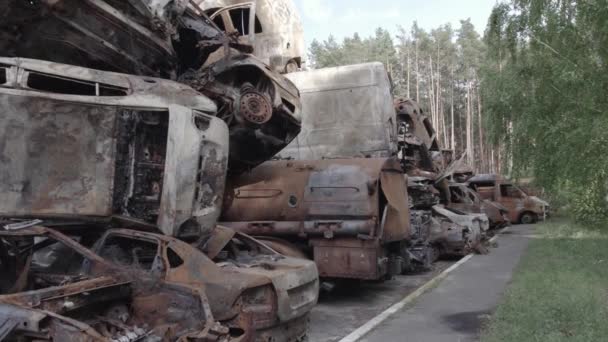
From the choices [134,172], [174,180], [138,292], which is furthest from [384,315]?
[138,292]

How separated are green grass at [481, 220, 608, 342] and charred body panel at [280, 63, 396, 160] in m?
3.95


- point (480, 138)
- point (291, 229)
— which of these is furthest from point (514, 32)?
point (480, 138)

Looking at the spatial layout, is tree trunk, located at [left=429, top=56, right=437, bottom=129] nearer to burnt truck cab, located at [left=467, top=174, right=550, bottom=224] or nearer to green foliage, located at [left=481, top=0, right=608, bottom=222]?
burnt truck cab, located at [left=467, top=174, right=550, bottom=224]

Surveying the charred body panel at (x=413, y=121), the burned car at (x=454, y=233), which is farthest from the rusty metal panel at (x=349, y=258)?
the charred body panel at (x=413, y=121)

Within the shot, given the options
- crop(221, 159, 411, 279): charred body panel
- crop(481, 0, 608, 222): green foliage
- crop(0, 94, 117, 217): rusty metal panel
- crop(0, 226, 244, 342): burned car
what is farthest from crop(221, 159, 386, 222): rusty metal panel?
crop(0, 226, 244, 342): burned car

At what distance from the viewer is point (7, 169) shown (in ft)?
19.9

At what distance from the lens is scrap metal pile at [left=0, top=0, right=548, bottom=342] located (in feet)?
16.4

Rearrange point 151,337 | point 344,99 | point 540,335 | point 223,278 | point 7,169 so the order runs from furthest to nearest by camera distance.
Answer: point 344,99
point 540,335
point 7,169
point 223,278
point 151,337

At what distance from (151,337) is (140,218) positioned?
2.35m

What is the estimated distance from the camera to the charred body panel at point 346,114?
481 inches

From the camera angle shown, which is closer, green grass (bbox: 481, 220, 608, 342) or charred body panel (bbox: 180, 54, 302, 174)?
green grass (bbox: 481, 220, 608, 342)

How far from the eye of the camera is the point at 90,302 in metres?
4.64

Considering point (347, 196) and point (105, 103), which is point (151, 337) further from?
point (347, 196)

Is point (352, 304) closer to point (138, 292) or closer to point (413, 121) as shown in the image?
point (138, 292)
